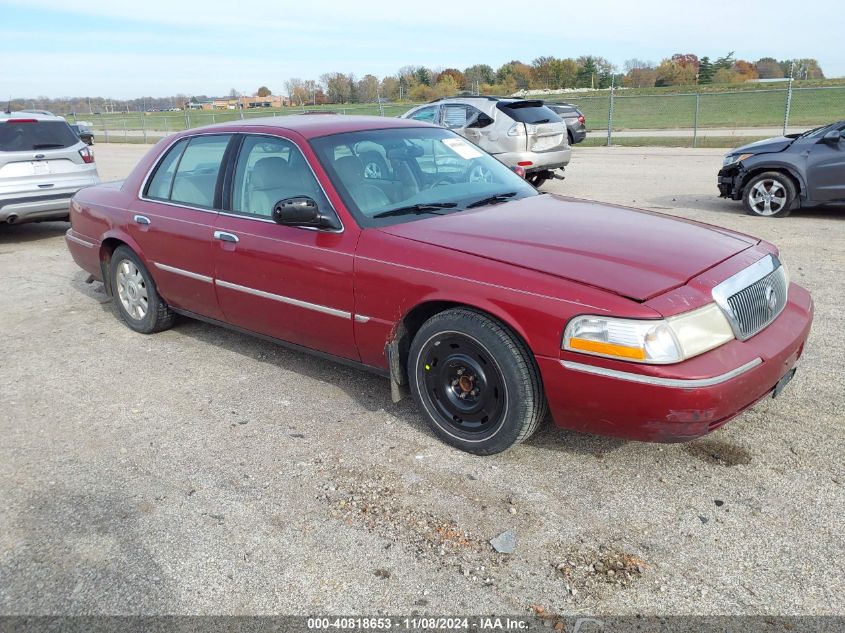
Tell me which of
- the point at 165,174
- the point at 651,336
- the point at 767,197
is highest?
the point at 165,174

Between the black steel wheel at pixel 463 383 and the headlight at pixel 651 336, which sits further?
the black steel wheel at pixel 463 383

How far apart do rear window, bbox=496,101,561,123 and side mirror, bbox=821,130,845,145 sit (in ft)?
14.3

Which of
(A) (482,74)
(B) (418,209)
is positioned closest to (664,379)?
(B) (418,209)

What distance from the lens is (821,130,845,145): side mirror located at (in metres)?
8.96

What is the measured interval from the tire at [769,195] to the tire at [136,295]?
25.1ft

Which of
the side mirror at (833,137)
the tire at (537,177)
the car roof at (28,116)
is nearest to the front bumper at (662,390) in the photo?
the side mirror at (833,137)

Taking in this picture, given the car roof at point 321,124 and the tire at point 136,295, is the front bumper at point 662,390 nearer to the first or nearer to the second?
the car roof at point 321,124

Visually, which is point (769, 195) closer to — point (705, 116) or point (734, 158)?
point (734, 158)

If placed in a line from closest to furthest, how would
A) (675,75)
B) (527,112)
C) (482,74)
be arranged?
(527,112)
(675,75)
(482,74)

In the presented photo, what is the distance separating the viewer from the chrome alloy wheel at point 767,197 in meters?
9.48

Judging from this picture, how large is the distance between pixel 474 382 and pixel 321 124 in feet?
6.98

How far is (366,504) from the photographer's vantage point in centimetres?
331

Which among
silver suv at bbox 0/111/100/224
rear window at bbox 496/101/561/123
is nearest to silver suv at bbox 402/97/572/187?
rear window at bbox 496/101/561/123

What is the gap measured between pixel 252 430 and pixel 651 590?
2324 millimetres
